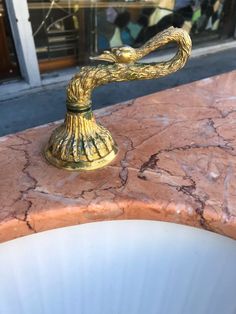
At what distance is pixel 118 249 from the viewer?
2.32ft

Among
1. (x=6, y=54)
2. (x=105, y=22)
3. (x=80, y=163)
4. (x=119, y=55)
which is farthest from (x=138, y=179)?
(x=105, y=22)

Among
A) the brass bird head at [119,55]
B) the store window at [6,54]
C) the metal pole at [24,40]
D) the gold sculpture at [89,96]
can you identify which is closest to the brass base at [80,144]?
the gold sculpture at [89,96]

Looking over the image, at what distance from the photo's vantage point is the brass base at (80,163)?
686 millimetres

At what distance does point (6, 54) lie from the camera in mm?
1953

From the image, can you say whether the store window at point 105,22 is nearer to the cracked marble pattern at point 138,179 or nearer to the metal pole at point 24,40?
the metal pole at point 24,40

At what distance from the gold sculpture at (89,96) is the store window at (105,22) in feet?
5.02

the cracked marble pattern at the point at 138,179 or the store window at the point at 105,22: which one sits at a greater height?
Result: the cracked marble pattern at the point at 138,179

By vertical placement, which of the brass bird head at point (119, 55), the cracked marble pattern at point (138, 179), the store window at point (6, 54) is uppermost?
the brass bird head at point (119, 55)

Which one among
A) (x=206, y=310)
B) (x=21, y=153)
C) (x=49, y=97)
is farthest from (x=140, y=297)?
(x=49, y=97)

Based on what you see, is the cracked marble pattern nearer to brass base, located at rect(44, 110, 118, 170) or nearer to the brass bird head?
brass base, located at rect(44, 110, 118, 170)

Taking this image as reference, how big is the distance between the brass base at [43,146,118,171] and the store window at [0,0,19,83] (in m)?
1.42

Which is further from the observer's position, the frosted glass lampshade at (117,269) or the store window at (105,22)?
the store window at (105,22)

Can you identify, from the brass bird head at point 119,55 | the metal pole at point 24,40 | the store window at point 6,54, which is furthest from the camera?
the store window at point 6,54

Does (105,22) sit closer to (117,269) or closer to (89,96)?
(89,96)
